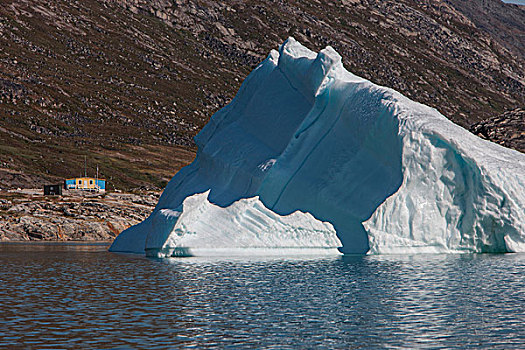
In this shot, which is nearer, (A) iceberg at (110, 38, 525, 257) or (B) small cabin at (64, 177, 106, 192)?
(A) iceberg at (110, 38, 525, 257)

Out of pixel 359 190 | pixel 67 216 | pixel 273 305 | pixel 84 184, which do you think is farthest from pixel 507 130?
pixel 84 184

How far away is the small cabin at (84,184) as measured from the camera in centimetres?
11169

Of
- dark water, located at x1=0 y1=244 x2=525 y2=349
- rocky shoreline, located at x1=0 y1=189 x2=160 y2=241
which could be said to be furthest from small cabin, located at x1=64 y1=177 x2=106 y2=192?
dark water, located at x1=0 y1=244 x2=525 y2=349

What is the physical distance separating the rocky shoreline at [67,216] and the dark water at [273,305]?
41.3 m

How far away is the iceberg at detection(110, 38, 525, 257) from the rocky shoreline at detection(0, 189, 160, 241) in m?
40.5

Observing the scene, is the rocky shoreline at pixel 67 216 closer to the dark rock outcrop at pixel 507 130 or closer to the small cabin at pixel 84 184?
the small cabin at pixel 84 184

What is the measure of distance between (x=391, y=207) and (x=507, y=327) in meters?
13.2

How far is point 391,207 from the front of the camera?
28.5 m

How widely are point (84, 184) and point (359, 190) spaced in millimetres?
88674

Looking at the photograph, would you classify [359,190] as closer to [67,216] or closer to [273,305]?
[273,305]

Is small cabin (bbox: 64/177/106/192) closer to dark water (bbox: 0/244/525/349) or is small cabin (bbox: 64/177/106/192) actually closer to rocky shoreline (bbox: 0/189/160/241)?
rocky shoreline (bbox: 0/189/160/241)

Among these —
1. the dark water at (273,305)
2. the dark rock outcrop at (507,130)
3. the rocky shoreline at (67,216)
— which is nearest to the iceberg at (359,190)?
the dark water at (273,305)

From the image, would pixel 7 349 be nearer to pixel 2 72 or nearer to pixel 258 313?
pixel 258 313

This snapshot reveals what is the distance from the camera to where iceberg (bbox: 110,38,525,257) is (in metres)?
28.6
